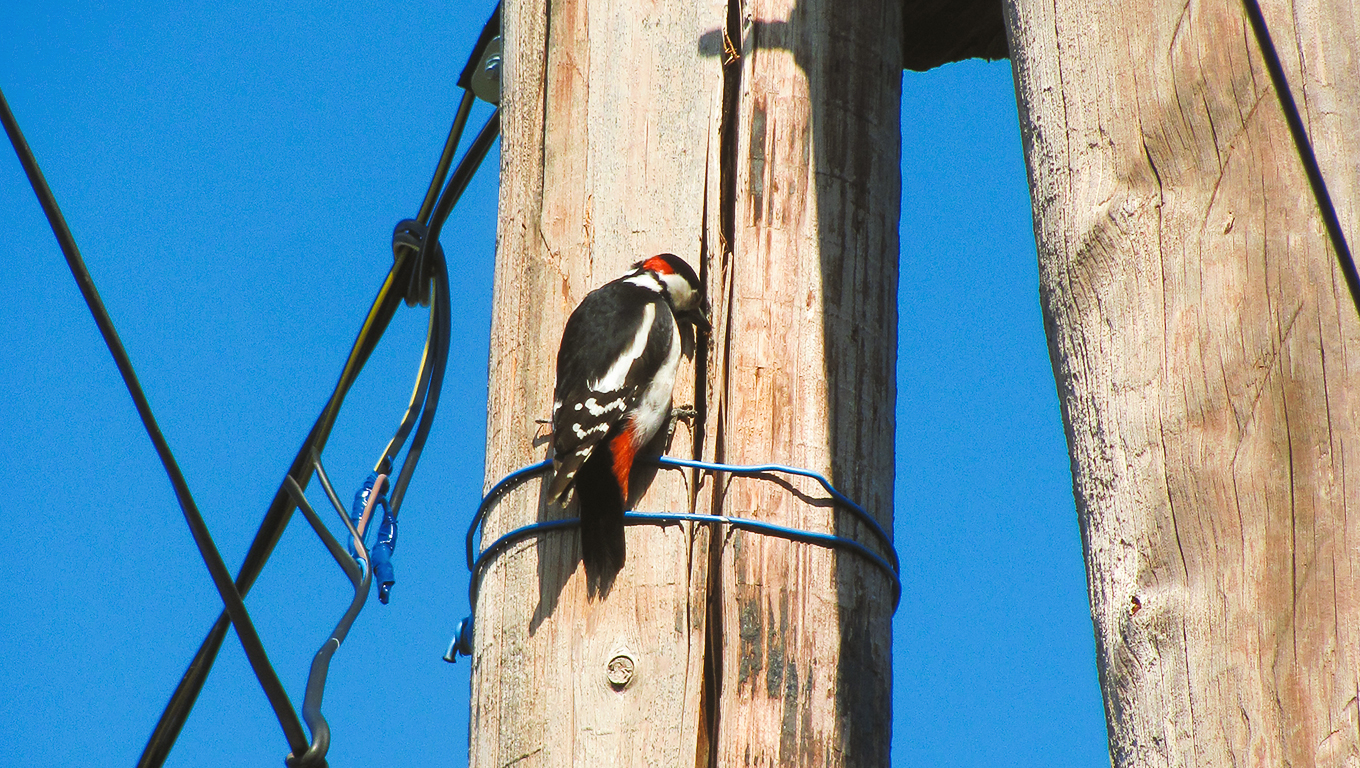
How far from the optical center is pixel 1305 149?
5.03 feet

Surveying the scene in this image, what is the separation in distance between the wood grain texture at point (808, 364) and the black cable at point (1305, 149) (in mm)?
1079

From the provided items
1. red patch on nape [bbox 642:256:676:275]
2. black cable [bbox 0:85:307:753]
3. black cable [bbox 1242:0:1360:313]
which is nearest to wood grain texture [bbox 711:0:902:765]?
red patch on nape [bbox 642:256:676:275]

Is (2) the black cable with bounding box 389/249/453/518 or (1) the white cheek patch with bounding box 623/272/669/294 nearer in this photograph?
(1) the white cheek patch with bounding box 623/272/669/294

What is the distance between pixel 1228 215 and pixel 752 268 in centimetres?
111

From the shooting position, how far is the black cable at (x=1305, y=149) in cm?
148

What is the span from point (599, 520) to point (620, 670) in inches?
10.4

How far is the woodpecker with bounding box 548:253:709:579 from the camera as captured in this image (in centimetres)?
241

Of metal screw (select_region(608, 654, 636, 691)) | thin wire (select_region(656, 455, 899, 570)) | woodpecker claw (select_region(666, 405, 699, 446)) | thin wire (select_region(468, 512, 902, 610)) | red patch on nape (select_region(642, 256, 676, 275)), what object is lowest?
metal screw (select_region(608, 654, 636, 691))

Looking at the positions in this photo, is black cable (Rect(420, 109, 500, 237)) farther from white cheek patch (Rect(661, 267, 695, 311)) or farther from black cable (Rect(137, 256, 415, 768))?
white cheek patch (Rect(661, 267, 695, 311))

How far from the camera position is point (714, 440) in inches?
99.4

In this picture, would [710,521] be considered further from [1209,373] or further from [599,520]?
[1209,373]

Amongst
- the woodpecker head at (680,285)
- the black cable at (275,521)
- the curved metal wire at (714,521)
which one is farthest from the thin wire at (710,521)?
the black cable at (275,521)

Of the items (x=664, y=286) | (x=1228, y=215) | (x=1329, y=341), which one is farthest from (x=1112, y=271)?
(x=664, y=286)

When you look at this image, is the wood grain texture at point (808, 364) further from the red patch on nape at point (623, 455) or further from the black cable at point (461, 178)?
the black cable at point (461, 178)
